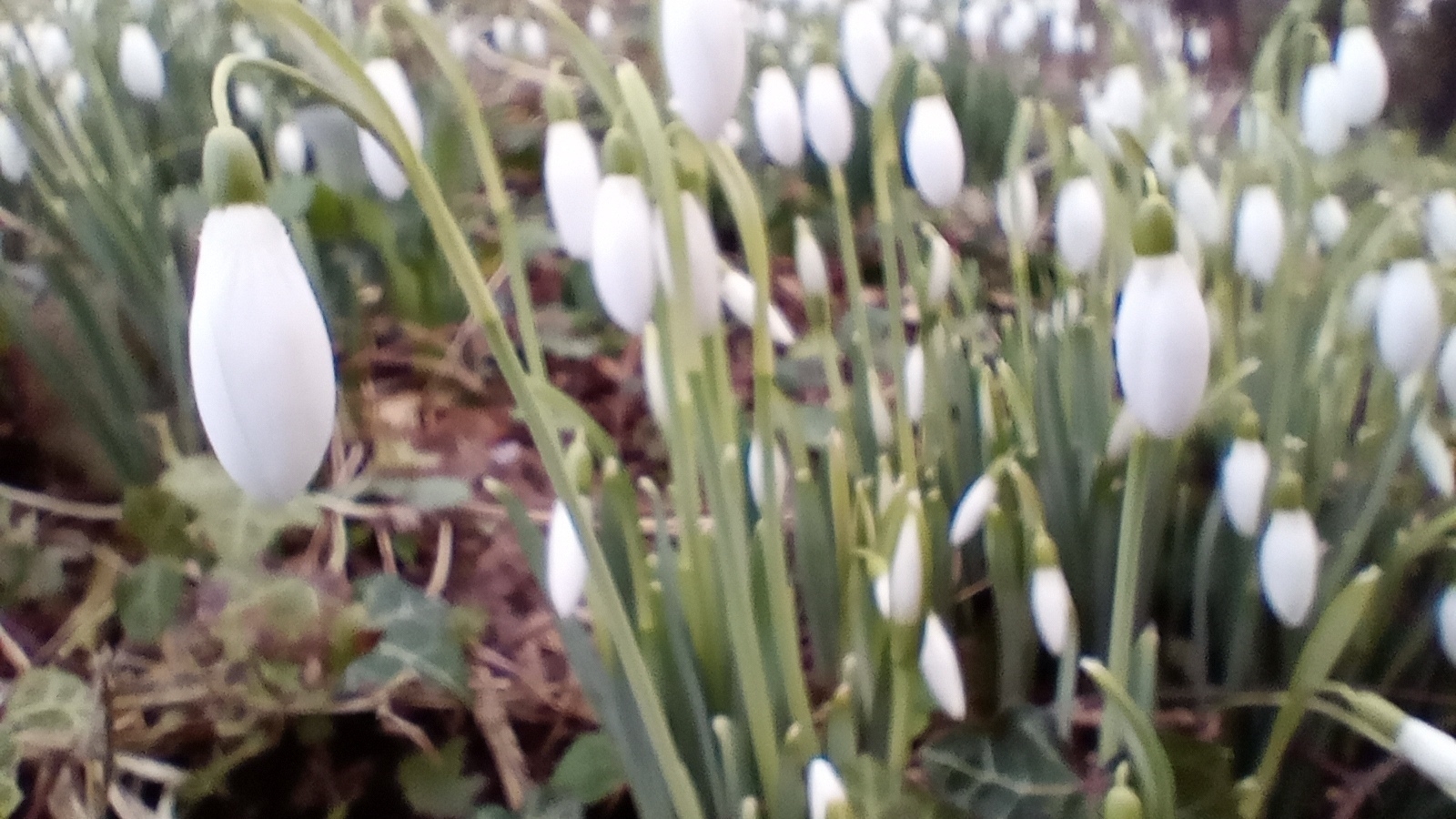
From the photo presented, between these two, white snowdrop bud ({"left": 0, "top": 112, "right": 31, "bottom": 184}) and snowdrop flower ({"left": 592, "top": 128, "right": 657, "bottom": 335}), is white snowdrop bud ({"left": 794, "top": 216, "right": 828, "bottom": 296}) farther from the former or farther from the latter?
white snowdrop bud ({"left": 0, "top": 112, "right": 31, "bottom": 184})

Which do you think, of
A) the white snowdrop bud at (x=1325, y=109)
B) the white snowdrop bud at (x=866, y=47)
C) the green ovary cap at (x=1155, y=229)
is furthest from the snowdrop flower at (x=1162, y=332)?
the white snowdrop bud at (x=1325, y=109)

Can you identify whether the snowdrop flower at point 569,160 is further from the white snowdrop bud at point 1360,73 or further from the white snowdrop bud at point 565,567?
the white snowdrop bud at point 1360,73

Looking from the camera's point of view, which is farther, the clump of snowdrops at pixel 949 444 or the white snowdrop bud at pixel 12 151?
the white snowdrop bud at pixel 12 151

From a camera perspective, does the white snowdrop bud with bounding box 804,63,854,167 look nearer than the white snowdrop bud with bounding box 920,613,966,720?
No

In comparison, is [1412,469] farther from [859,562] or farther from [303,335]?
[303,335]

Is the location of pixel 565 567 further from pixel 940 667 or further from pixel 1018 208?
pixel 1018 208

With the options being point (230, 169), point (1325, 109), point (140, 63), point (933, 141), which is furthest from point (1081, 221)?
point (140, 63)

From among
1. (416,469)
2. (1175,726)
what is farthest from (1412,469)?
(416,469)

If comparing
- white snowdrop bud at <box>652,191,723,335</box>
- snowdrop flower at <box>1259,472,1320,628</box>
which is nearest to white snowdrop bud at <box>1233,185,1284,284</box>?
snowdrop flower at <box>1259,472,1320,628</box>
